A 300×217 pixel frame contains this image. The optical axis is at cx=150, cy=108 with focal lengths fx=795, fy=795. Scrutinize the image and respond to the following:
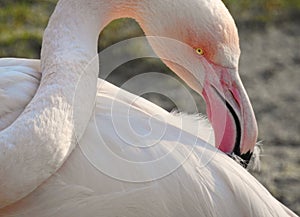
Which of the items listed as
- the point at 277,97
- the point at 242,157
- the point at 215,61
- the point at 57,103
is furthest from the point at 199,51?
the point at 277,97

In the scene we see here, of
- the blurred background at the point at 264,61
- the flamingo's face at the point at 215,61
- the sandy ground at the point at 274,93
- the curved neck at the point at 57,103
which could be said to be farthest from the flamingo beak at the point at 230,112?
the blurred background at the point at 264,61

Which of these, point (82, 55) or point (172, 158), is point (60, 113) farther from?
point (172, 158)

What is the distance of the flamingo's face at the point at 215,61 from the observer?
292 cm

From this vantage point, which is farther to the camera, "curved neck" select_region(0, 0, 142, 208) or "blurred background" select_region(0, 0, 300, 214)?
"blurred background" select_region(0, 0, 300, 214)

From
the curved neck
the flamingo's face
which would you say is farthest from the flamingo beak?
the curved neck

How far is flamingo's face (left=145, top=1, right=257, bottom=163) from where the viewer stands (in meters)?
2.92

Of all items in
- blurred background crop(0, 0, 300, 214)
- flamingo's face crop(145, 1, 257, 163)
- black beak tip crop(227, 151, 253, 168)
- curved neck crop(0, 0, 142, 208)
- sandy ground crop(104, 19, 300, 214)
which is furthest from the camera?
blurred background crop(0, 0, 300, 214)

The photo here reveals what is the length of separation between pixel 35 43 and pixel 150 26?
331 cm

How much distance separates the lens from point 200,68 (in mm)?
3051

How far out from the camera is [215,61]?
118 inches

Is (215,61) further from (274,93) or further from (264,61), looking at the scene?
(264,61)

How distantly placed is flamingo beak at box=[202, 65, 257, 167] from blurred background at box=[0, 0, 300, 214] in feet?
5.74

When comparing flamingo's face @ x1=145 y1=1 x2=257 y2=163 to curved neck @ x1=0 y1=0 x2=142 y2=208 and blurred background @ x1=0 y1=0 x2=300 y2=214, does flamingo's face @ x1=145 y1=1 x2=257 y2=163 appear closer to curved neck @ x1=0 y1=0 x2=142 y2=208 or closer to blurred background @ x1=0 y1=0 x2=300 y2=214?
curved neck @ x1=0 y1=0 x2=142 y2=208

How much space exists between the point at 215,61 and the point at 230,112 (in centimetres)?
20
